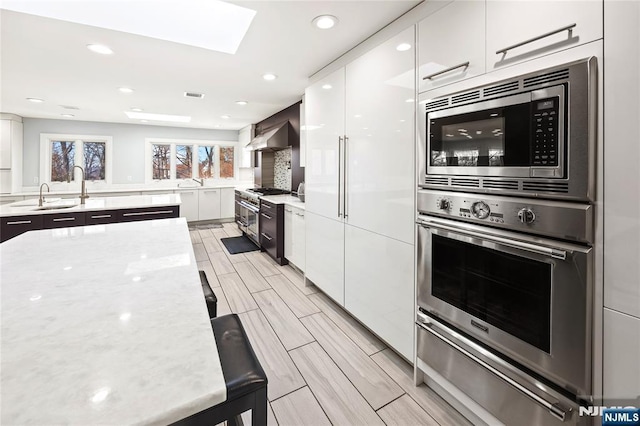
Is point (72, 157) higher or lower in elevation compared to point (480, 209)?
higher

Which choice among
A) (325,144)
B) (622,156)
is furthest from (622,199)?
(325,144)

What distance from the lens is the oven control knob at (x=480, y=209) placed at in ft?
4.45

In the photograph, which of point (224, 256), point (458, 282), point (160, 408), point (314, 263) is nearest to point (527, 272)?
point (458, 282)

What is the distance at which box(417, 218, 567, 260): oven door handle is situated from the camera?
1121mm

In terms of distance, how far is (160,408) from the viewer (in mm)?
512

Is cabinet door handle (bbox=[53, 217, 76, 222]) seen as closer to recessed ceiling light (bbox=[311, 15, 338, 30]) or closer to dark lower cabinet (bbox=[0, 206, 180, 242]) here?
dark lower cabinet (bbox=[0, 206, 180, 242])

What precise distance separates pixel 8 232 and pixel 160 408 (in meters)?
3.95

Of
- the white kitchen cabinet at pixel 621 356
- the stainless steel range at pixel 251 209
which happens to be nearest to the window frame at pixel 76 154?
the stainless steel range at pixel 251 209

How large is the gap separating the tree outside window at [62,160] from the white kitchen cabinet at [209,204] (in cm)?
269

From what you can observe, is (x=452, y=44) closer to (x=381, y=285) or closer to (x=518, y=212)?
(x=518, y=212)

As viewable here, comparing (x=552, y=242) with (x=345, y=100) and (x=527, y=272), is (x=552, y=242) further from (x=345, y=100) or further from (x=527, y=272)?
(x=345, y=100)

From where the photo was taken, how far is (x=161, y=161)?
702 centimetres

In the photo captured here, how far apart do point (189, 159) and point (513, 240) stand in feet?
24.8

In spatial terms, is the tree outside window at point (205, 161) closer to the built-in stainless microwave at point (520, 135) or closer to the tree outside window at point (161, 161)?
the tree outside window at point (161, 161)
